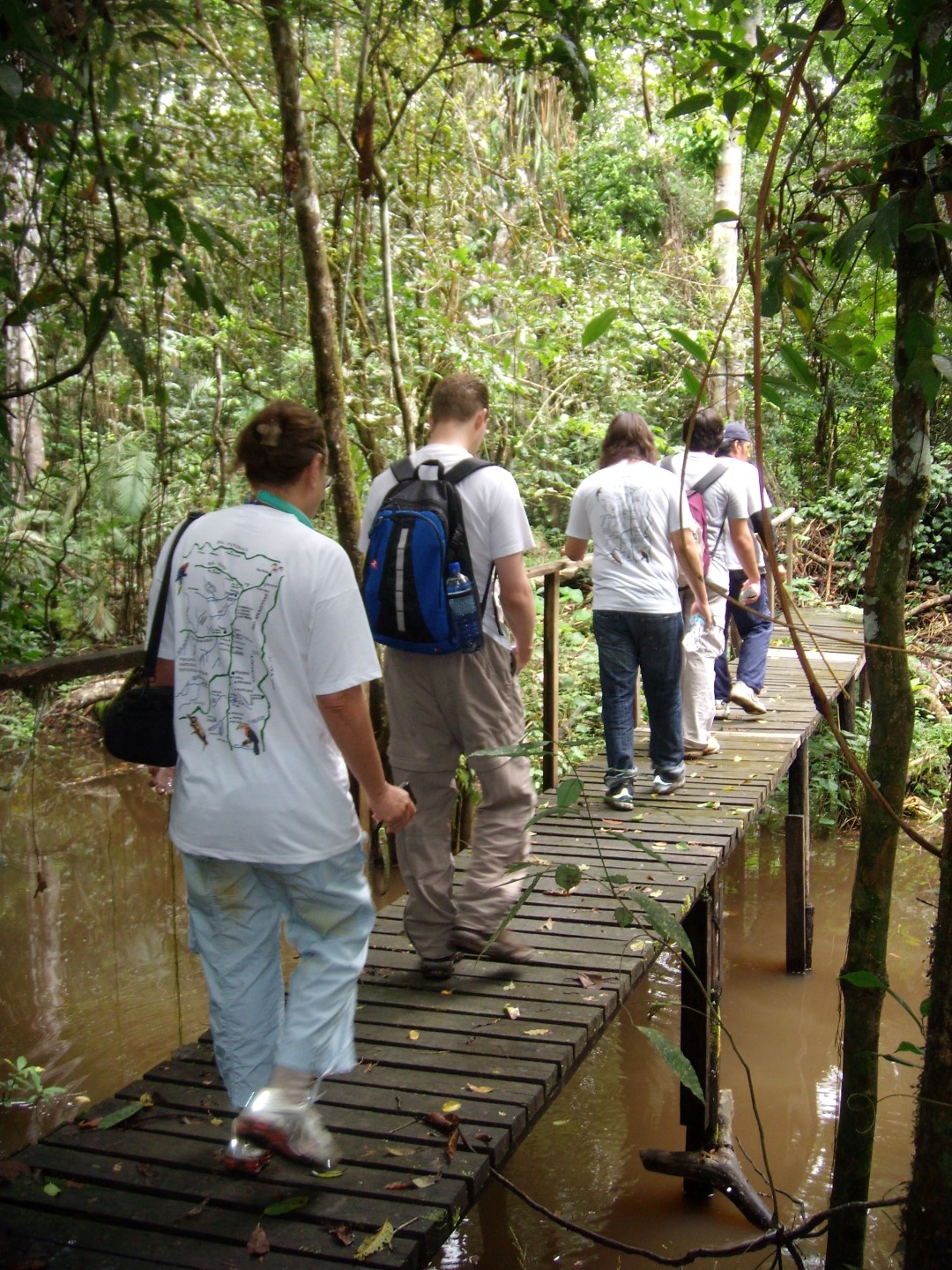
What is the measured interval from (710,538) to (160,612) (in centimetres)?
381

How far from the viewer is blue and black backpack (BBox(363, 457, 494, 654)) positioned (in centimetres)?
307

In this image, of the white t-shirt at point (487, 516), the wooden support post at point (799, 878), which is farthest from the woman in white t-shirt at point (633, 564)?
the wooden support post at point (799, 878)

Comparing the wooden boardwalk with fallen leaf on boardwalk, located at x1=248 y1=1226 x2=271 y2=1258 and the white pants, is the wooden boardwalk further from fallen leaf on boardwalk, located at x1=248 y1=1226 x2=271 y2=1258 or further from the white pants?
the white pants

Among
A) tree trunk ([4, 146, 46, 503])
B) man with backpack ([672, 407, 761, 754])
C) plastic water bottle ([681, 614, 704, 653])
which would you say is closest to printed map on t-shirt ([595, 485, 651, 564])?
man with backpack ([672, 407, 761, 754])

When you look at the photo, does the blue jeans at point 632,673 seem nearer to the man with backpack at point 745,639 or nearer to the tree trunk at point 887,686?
the man with backpack at point 745,639

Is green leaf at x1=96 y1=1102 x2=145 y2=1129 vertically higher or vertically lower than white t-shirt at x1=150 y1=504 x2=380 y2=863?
lower

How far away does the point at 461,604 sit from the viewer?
3115 mm

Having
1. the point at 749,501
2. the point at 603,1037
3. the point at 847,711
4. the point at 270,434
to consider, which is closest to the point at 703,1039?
the point at 603,1037

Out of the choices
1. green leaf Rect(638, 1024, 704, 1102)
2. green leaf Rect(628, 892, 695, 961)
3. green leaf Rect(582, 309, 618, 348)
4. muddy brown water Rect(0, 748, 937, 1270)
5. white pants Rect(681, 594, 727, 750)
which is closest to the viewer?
green leaf Rect(582, 309, 618, 348)

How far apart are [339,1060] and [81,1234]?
23.3 inches

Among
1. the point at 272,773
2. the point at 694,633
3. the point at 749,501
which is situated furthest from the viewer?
the point at 749,501

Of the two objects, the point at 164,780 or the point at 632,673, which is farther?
the point at 632,673

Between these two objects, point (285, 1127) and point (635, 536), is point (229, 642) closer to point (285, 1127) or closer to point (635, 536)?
point (285, 1127)

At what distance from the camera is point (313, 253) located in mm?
4723
